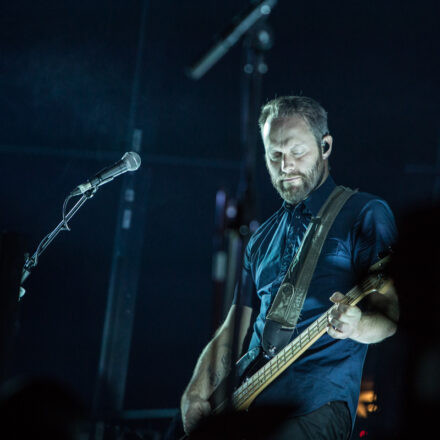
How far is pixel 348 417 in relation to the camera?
1.92m

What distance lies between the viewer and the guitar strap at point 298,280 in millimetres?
2078

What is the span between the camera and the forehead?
2.28m

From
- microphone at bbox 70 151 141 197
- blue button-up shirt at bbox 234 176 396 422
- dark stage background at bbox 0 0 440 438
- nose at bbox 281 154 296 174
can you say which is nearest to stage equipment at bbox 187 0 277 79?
microphone at bbox 70 151 141 197

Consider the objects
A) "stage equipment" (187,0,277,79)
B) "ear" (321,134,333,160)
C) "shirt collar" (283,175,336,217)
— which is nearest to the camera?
"stage equipment" (187,0,277,79)

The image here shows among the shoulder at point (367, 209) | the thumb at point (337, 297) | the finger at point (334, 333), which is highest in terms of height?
the shoulder at point (367, 209)

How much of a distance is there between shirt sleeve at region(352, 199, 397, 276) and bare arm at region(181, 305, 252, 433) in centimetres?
57

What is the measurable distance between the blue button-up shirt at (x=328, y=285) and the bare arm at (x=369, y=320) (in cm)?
12

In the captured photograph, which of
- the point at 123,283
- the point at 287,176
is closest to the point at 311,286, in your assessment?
the point at 287,176

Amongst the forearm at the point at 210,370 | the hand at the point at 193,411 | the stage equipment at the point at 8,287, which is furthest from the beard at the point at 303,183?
the stage equipment at the point at 8,287

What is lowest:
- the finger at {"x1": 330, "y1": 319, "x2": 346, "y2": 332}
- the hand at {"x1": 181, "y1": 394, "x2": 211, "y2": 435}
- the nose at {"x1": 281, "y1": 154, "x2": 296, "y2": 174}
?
the hand at {"x1": 181, "y1": 394, "x2": 211, "y2": 435}

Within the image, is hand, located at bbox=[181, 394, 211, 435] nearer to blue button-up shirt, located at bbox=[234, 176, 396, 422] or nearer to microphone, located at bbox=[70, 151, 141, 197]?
blue button-up shirt, located at bbox=[234, 176, 396, 422]

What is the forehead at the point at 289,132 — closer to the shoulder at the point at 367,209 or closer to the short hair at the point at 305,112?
the short hair at the point at 305,112

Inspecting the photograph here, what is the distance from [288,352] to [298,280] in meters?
0.32

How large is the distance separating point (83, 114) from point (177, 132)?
2.09 ft
